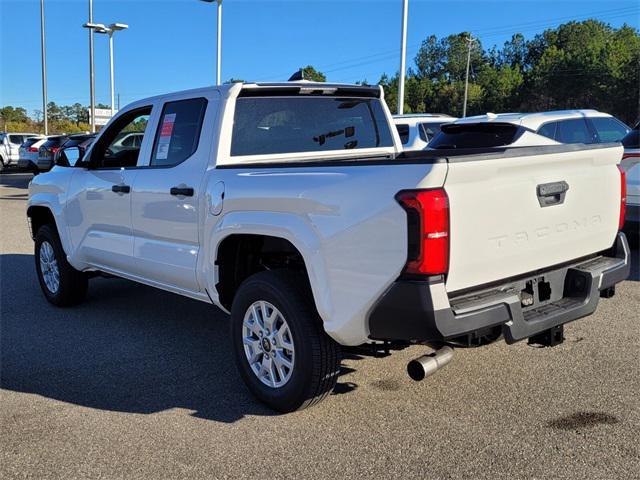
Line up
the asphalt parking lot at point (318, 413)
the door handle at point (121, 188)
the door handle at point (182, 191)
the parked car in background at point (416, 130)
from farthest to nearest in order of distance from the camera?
1. the parked car in background at point (416, 130)
2. the door handle at point (121, 188)
3. the door handle at point (182, 191)
4. the asphalt parking lot at point (318, 413)

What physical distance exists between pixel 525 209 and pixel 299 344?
143cm

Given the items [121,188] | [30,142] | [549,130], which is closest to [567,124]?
[549,130]

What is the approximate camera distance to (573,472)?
301 cm

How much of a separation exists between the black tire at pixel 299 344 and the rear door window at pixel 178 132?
1.23 metres

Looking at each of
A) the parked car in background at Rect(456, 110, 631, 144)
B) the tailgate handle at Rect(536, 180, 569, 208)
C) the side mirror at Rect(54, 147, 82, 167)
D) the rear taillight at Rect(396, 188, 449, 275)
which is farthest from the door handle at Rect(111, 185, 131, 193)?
the parked car in background at Rect(456, 110, 631, 144)

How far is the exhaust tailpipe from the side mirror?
3.97 meters

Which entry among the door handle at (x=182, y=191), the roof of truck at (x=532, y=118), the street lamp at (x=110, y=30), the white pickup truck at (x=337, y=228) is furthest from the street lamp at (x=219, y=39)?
the door handle at (x=182, y=191)

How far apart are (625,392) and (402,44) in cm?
1902

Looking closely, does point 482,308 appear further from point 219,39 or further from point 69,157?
point 219,39

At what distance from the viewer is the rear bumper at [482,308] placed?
2.93 m

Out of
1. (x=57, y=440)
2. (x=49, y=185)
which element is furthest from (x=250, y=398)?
(x=49, y=185)

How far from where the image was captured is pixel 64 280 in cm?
607

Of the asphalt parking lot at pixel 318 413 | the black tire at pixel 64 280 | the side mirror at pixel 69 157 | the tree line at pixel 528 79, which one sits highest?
the tree line at pixel 528 79

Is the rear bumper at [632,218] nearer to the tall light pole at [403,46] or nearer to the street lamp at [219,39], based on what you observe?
the tall light pole at [403,46]
